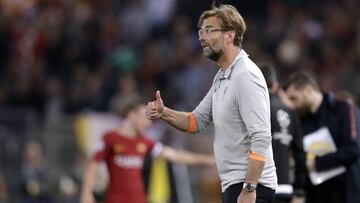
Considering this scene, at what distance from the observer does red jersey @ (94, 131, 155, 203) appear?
1145cm

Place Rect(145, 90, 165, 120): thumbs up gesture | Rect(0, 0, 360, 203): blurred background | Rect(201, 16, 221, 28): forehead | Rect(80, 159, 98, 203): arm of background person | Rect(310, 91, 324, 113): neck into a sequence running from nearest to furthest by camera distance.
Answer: Rect(201, 16, 221, 28): forehead
Rect(145, 90, 165, 120): thumbs up gesture
Rect(310, 91, 324, 113): neck
Rect(80, 159, 98, 203): arm of background person
Rect(0, 0, 360, 203): blurred background

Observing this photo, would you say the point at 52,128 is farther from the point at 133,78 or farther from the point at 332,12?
the point at 332,12

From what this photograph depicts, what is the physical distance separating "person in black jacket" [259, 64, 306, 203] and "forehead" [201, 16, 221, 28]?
2.03 meters

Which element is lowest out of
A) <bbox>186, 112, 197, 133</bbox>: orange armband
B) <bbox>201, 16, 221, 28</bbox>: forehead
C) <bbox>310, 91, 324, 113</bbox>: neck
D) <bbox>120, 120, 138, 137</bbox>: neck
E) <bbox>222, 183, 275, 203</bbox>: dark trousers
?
<bbox>222, 183, 275, 203</bbox>: dark trousers

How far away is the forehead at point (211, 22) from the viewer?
7.57 meters

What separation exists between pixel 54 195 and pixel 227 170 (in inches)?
396

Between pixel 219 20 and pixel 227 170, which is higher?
pixel 219 20

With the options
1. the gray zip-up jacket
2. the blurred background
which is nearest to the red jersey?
the gray zip-up jacket

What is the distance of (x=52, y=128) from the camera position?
18078 millimetres

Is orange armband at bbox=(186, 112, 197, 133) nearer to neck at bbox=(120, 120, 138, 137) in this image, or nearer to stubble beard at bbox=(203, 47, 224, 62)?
stubble beard at bbox=(203, 47, 224, 62)

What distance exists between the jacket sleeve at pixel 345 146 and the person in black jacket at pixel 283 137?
254 millimetres

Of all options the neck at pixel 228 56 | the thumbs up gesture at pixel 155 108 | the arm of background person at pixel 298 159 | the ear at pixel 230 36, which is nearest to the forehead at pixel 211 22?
the ear at pixel 230 36

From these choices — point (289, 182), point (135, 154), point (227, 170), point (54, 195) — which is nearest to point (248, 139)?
point (227, 170)

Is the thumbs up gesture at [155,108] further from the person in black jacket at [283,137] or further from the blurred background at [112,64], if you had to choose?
the blurred background at [112,64]
